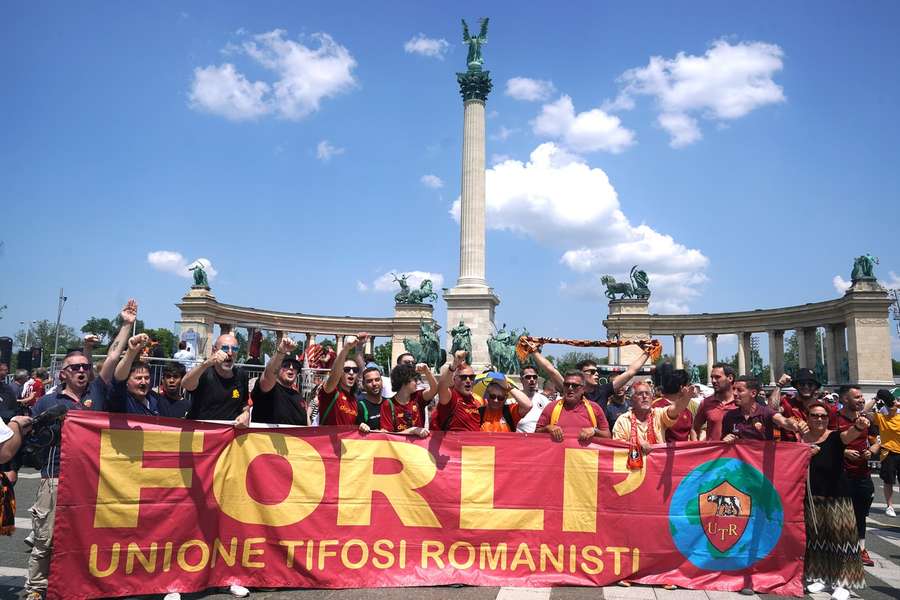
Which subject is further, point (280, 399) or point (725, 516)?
point (280, 399)

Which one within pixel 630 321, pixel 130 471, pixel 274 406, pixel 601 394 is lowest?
pixel 130 471

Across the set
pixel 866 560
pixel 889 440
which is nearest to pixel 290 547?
pixel 866 560

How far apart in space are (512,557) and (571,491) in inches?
37.0

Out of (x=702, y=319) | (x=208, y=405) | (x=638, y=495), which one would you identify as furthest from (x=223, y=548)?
(x=702, y=319)

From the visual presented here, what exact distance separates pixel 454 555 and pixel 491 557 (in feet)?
1.29

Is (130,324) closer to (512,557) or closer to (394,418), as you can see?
(394,418)

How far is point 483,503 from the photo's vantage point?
Answer: 6.91 m

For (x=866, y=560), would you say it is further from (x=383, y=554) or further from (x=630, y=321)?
(x=630, y=321)

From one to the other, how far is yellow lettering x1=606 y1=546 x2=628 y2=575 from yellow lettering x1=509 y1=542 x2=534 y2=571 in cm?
83

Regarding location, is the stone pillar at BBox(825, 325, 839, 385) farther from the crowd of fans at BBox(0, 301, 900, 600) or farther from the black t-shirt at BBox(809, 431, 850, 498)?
the black t-shirt at BBox(809, 431, 850, 498)

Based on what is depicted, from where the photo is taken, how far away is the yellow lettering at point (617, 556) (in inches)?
266

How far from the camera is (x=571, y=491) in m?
6.96

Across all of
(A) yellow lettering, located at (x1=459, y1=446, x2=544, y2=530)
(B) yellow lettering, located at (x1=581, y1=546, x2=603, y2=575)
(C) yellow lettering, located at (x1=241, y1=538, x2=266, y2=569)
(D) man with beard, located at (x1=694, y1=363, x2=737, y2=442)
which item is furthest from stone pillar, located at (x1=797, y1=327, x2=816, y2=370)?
(C) yellow lettering, located at (x1=241, y1=538, x2=266, y2=569)

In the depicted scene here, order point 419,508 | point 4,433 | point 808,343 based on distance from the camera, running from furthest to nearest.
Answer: point 808,343
point 419,508
point 4,433
